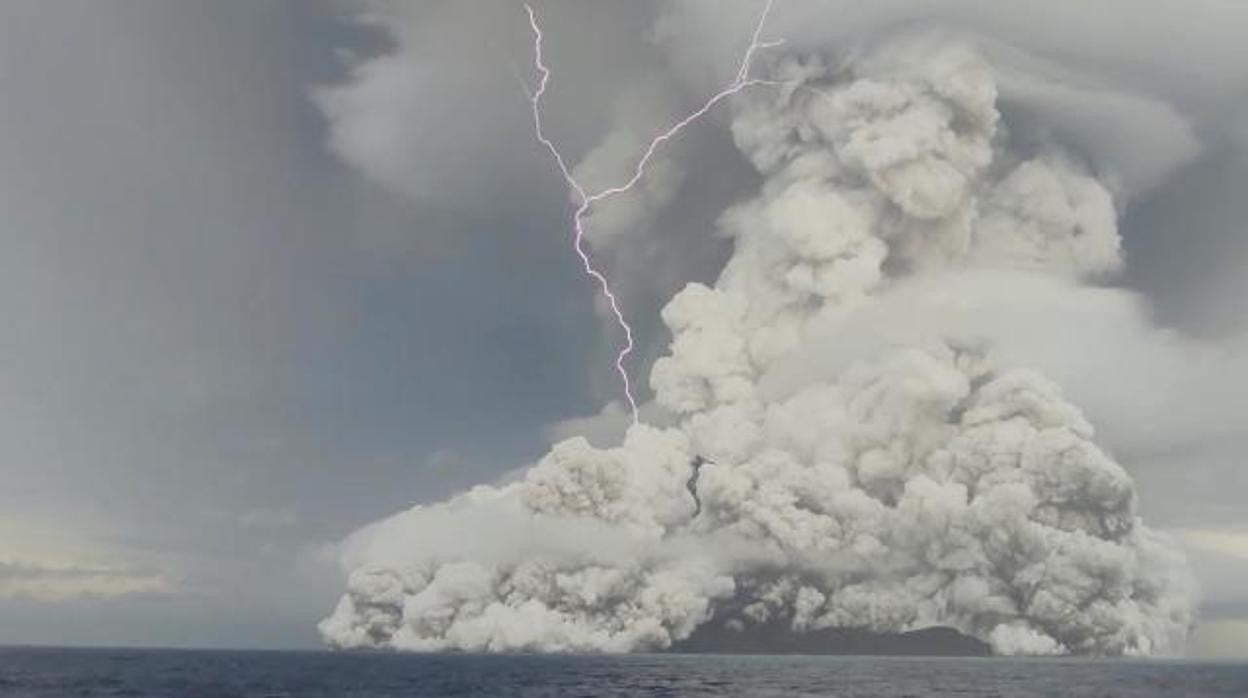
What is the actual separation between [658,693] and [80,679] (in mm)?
88735

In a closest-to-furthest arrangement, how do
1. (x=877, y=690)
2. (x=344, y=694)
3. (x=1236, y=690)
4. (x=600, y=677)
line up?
(x=344, y=694)
(x=877, y=690)
(x=1236, y=690)
(x=600, y=677)

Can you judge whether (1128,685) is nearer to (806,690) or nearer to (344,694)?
(806,690)

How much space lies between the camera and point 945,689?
139m

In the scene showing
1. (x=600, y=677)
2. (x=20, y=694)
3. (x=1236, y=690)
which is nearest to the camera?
(x=20, y=694)

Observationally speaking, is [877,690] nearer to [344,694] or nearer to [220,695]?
[344,694]

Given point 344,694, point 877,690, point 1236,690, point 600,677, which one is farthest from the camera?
point 600,677

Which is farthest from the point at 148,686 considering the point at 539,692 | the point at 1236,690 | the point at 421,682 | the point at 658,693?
the point at 1236,690

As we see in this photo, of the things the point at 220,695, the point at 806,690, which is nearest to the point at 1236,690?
the point at 806,690

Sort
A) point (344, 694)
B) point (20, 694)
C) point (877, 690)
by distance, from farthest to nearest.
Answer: point (877, 690) → point (344, 694) → point (20, 694)

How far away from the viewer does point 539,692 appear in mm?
128375

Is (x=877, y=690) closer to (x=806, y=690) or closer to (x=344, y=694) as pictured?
(x=806, y=690)

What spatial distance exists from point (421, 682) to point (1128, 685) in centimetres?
9482

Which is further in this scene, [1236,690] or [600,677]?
[600,677]

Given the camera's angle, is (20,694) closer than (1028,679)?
Yes
